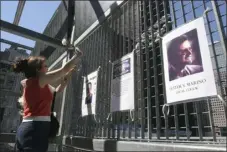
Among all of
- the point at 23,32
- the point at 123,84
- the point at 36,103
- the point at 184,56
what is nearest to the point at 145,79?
the point at 123,84

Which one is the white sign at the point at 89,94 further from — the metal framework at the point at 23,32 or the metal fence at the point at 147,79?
the metal framework at the point at 23,32

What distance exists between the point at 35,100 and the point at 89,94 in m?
1.58

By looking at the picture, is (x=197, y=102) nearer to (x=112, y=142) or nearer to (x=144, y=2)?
(x=112, y=142)

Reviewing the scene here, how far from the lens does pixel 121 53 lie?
3.28 metres

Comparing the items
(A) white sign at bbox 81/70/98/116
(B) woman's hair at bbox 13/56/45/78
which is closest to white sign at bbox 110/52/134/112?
(A) white sign at bbox 81/70/98/116

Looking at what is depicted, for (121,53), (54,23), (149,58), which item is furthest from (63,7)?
(149,58)

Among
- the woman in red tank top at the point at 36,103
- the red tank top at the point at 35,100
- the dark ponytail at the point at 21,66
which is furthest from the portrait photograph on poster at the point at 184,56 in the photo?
the dark ponytail at the point at 21,66

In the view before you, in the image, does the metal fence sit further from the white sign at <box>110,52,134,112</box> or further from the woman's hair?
the woman's hair

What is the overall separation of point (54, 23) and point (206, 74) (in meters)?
5.73

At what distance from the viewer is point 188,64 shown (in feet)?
6.67

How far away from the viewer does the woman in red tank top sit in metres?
1.96

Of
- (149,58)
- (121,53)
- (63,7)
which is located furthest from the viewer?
(63,7)

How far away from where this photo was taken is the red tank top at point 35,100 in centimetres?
209

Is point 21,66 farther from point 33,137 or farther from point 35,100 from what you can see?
point 33,137
